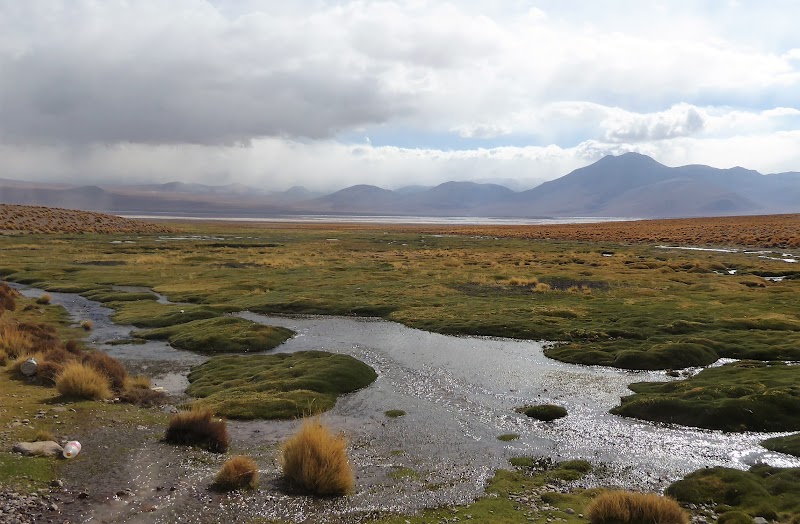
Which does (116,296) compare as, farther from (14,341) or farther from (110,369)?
(110,369)

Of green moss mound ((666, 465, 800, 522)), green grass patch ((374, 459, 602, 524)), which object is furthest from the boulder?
green moss mound ((666, 465, 800, 522))

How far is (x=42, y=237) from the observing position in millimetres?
97375

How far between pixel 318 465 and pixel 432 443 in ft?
15.3

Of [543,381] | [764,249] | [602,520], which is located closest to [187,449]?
[602,520]

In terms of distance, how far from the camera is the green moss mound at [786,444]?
1552cm

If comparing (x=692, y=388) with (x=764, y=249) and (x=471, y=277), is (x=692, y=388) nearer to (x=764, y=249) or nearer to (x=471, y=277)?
(x=471, y=277)

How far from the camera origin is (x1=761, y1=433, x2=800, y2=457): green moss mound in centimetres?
1552

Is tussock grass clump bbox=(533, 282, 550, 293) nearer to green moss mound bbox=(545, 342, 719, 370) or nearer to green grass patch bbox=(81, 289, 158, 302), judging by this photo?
green moss mound bbox=(545, 342, 719, 370)

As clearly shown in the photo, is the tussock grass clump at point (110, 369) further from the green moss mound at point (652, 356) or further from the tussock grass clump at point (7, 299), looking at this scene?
the green moss mound at point (652, 356)

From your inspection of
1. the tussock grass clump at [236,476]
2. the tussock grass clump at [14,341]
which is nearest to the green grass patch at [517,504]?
the tussock grass clump at [236,476]

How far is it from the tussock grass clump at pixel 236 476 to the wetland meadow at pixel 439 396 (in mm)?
241

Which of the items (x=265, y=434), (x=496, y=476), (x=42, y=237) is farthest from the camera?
(x=42, y=237)

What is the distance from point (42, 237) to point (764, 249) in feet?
393

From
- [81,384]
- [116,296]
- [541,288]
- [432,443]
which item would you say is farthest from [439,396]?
[116,296]
